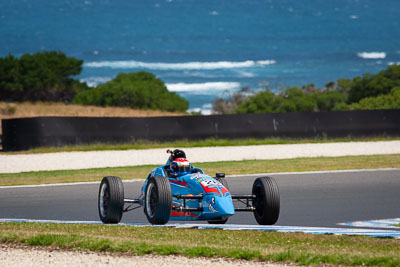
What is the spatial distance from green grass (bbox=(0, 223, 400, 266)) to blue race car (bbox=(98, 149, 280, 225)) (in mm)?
446

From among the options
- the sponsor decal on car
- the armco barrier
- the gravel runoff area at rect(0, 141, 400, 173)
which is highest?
the armco barrier

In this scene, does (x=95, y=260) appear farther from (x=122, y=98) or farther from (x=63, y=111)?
(x=122, y=98)

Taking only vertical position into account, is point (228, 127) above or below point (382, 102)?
below

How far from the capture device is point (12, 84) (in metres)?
72.8

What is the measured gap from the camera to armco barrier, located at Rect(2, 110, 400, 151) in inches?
1226

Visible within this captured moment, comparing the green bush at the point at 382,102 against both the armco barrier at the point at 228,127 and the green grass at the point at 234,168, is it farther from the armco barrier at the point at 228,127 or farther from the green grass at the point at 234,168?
the green grass at the point at 234,168

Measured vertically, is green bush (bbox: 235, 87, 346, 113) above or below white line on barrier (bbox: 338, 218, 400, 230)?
above

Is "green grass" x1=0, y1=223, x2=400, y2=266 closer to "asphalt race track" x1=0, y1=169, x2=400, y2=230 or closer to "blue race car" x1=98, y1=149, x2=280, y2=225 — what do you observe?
"blue race car" x1=98, y1=149, x2=280, y2=225

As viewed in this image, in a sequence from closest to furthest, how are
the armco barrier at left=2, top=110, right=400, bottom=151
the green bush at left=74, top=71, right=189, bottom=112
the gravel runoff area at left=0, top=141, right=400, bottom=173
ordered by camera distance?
the gravel runoff area at left=0, top=141, right=400, bottom=173 → the armco barrier at left=2, top=110, right=400, bottom=151 → the green bush at left=74, top=71, right=189, bottom=112

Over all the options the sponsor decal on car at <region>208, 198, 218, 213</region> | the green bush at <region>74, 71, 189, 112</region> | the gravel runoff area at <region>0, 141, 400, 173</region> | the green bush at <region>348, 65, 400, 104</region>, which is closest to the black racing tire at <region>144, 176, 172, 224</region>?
the sponsor decal on car at <region>208, 198, 218, 213</region>

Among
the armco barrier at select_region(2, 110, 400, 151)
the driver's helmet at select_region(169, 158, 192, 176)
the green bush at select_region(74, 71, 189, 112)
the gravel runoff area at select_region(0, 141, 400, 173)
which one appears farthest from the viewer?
the green bush at select_region(74, 71, 189, 112)

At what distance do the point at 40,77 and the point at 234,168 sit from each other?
56.9 m

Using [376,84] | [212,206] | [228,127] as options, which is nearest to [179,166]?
[212,206]

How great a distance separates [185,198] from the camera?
1043cm
